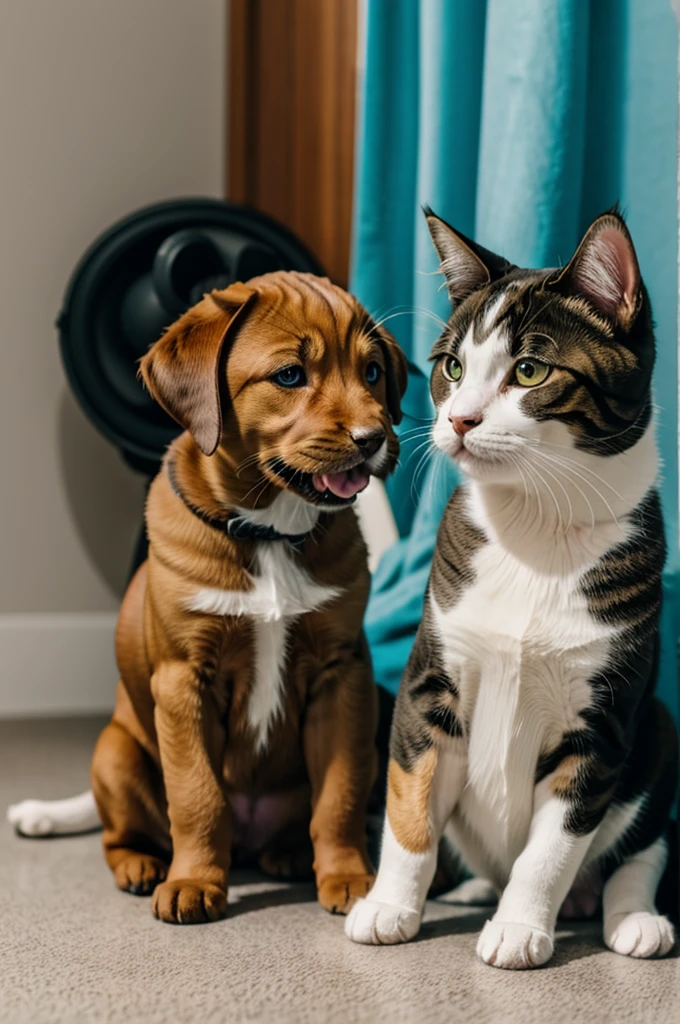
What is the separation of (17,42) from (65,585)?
1134 mm

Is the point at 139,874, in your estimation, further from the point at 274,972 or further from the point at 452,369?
the point at 452,369

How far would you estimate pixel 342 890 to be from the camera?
1.14 meters

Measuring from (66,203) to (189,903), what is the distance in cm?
169

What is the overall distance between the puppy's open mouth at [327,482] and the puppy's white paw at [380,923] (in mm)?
385

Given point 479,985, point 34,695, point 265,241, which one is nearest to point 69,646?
point 34,695

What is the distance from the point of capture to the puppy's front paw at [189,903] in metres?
1.10

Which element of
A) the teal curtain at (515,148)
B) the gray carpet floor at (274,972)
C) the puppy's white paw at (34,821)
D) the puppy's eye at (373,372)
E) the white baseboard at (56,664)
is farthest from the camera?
the white baseboard at (56,664)

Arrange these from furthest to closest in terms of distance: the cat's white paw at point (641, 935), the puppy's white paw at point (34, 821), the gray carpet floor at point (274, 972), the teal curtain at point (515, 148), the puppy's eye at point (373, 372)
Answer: the puppy's white paw at point (34, 821) → the teal curtain at point (515, 148) → the puppy's eye at point (373, 372) → the cat's white paw at point (641, 935) → the gray carpet floor at point (274, 972)

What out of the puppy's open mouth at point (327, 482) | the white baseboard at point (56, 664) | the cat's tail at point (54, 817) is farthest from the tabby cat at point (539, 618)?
the white baseboard at point (56, 664)

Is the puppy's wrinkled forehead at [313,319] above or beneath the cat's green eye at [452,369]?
above

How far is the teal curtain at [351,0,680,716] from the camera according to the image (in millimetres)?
1308

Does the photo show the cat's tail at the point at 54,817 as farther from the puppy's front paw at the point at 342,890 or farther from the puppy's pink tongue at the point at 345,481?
the puppy's pink tongue at the point at 345,481

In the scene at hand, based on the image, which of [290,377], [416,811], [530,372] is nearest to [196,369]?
[290,377]

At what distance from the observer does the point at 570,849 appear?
1002 mm
